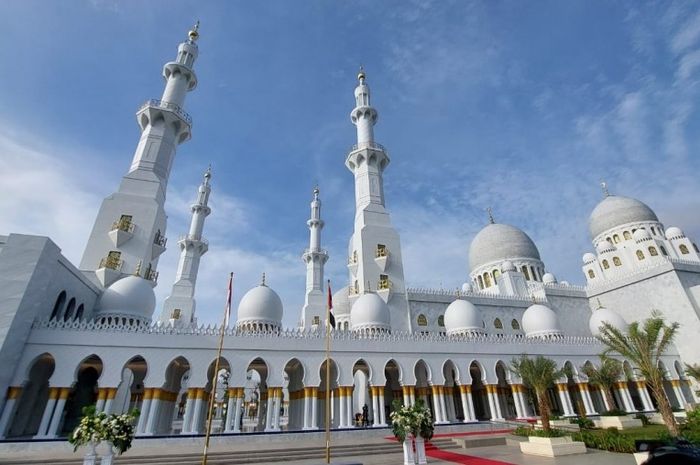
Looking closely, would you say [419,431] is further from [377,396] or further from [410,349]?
[410,349]

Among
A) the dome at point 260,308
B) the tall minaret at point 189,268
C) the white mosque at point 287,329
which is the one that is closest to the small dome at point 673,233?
the white mosque at point 287,329

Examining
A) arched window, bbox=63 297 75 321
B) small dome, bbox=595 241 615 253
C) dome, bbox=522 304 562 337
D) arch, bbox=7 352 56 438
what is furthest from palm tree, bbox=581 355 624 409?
arched window, bbox=63 297 75 321

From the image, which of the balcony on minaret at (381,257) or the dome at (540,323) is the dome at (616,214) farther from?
the balcony on minaret at (381,257)

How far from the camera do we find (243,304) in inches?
899

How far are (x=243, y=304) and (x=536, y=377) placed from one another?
667 inches

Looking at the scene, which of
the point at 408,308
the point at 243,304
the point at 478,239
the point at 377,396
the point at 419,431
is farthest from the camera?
the point at 478,239

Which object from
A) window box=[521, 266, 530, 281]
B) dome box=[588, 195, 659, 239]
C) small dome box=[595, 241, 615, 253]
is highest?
dome box=[588, 195, 659, 239]

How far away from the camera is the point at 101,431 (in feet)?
32.3

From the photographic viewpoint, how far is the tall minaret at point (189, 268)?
102 ft

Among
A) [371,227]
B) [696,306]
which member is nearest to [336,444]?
[371,227]

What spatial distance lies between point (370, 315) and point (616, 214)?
34.8 metres

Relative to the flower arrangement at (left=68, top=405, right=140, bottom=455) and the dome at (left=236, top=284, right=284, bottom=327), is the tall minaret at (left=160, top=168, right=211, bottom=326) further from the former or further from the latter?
the flower arrangement at (left=68, top=405, right=140, bottom=455)

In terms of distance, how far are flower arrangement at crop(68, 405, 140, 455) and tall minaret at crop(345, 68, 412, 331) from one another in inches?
700

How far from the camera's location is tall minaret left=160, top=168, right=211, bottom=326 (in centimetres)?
3102
